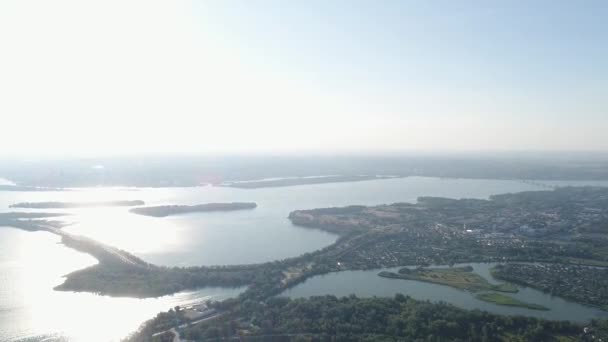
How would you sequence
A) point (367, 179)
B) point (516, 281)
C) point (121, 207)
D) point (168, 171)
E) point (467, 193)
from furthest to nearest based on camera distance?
point (168, 171) < point (367, 179) < point (467, 193) < point (121, 207) < point (516, 281)

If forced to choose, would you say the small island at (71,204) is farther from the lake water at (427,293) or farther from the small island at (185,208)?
the lake water at (427,293)

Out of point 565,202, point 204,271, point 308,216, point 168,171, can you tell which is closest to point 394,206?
point 308,216

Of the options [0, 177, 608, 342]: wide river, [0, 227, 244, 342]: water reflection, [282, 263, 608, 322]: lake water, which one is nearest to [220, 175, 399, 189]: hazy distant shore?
[0, 177, 608, 342]: wide river

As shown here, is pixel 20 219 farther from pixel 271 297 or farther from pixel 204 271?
pixel 271 297

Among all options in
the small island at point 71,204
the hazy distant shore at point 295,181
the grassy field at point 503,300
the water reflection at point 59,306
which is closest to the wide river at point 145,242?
the water reflection at point 59,306

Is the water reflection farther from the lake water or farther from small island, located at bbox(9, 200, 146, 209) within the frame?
small island, located at bbox(9, 200, 146, 209)
